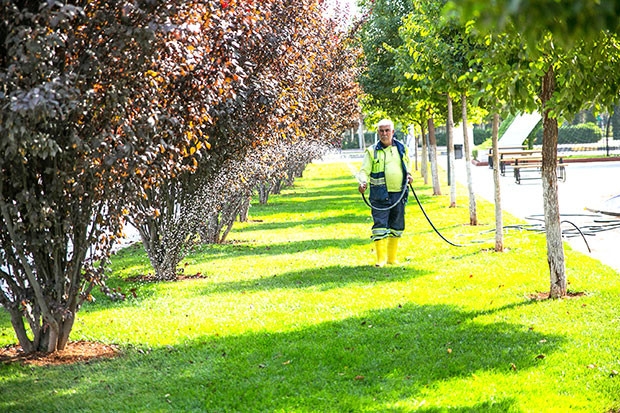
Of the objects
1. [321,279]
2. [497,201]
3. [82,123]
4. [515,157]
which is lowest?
[321,279]

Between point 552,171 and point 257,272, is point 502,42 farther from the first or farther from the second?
point 257,272

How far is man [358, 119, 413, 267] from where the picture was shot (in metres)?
11.6

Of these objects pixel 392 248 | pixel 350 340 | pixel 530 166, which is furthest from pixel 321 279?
pixel 530 166

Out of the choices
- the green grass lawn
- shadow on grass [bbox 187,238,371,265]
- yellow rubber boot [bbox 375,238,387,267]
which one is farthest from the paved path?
shadow on grass [bbox 187,238,371,265]

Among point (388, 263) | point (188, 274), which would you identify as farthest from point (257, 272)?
point (388, 263)

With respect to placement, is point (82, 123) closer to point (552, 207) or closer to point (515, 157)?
point (552, 207)

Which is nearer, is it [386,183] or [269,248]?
[386,183]

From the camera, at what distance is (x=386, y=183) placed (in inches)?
460

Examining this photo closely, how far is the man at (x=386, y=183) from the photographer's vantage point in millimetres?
11602

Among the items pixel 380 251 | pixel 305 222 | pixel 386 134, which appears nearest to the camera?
pixel 386 134

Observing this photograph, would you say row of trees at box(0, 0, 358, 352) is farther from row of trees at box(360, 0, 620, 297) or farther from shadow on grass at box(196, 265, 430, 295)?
shadow on grass at box(196, 265, 430, 295)

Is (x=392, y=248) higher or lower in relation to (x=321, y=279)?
higher

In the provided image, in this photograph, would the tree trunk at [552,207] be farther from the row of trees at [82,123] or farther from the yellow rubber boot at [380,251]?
the yellow rubber boot at [380,251]

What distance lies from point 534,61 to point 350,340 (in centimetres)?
271
